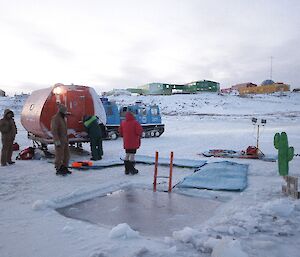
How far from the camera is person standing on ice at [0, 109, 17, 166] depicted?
A: 9.06 metres

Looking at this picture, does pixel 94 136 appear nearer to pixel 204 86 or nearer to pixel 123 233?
pixel 123 233

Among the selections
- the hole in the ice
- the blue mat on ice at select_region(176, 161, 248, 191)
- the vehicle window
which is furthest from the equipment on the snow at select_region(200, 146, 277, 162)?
the vehicle window

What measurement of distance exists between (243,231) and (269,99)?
169 feet

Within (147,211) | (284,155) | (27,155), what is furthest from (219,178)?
(27,155)

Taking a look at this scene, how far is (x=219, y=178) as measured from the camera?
22.8 ft

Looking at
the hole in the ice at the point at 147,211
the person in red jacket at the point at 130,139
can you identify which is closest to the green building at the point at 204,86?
the person in red jacket at the point at 130,139

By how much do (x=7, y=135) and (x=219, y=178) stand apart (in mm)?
6400

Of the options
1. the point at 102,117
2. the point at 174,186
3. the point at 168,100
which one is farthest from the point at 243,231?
the point at 168,100

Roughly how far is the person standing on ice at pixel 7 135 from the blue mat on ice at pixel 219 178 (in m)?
5.55

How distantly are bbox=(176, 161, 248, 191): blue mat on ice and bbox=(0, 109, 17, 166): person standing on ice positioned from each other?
18.2 feet

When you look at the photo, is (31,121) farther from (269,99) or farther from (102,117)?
(269,99)

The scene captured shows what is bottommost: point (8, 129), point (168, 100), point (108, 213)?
point (108, 213)

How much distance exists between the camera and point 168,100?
52.0 metres

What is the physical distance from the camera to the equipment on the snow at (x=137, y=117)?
1764 centimetres
